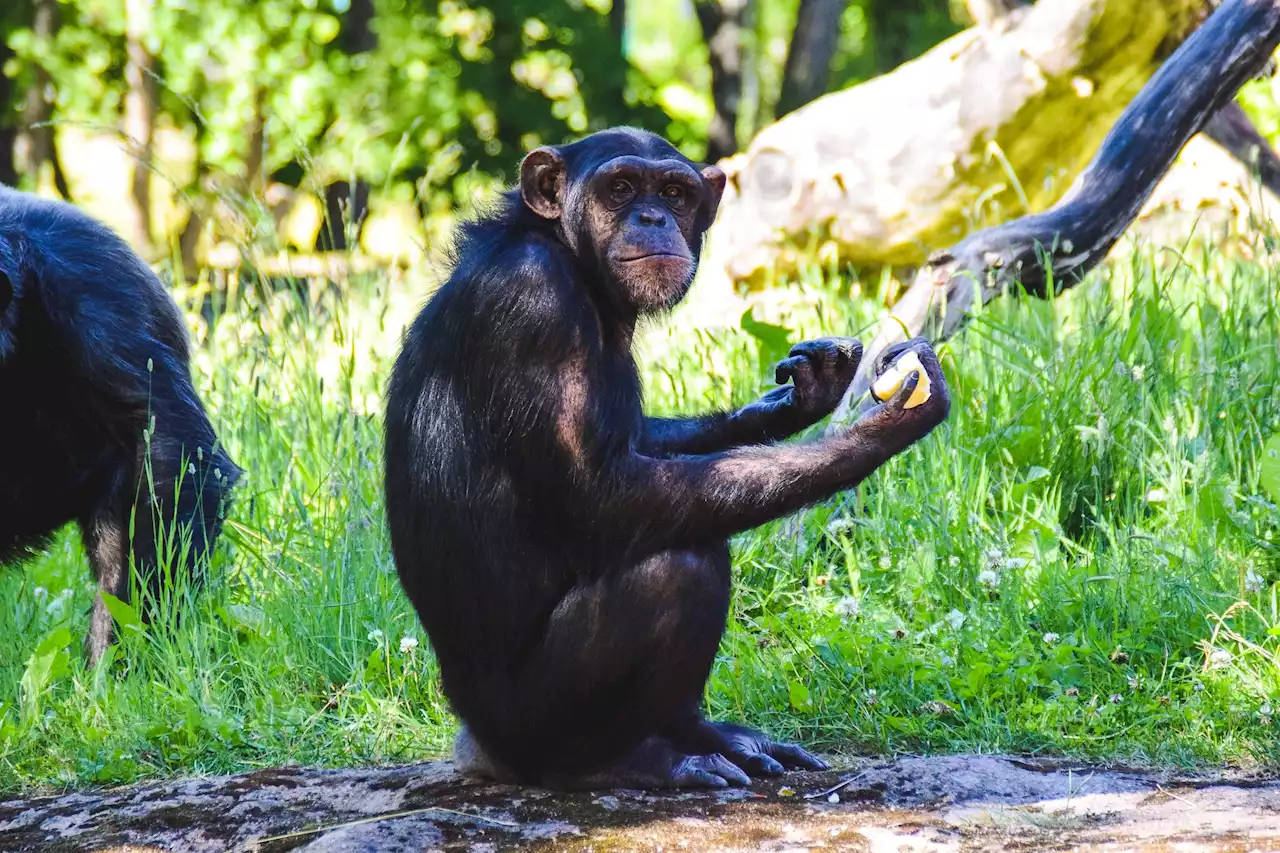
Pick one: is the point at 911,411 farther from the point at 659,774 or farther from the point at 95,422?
the point at 95,422

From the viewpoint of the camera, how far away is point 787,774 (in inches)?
130

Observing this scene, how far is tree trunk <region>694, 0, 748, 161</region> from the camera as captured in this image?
48.6 feet

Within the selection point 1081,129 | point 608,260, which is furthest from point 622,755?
point 1081,129

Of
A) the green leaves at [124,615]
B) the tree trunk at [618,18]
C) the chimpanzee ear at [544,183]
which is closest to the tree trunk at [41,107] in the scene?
the tree trunk at [618,18]

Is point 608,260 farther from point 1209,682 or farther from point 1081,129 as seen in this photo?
point 1081,129

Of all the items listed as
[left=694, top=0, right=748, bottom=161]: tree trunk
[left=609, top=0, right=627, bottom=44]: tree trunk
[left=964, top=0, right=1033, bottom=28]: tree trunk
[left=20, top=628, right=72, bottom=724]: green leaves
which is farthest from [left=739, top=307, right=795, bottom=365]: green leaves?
[left=609, top=0, right=627, bottom=44]: tree trunk

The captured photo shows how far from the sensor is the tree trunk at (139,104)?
38.7ft

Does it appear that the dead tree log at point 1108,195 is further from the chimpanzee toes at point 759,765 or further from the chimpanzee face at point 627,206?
the chimpanzee toes at point 759,765

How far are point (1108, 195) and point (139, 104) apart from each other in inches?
418

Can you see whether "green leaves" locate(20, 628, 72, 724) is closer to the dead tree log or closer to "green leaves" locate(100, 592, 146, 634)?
"green leaves" locate(100, 592, 146, 634)

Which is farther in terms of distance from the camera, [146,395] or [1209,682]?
[146,395]

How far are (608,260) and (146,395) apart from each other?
5.61 feet

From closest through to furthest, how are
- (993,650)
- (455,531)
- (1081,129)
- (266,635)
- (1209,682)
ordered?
(455,531)
(1209,682)
(993,650)
(266,635)
(1081,129)

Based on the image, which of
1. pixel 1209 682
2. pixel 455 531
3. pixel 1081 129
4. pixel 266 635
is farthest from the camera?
pixel 1081 129
